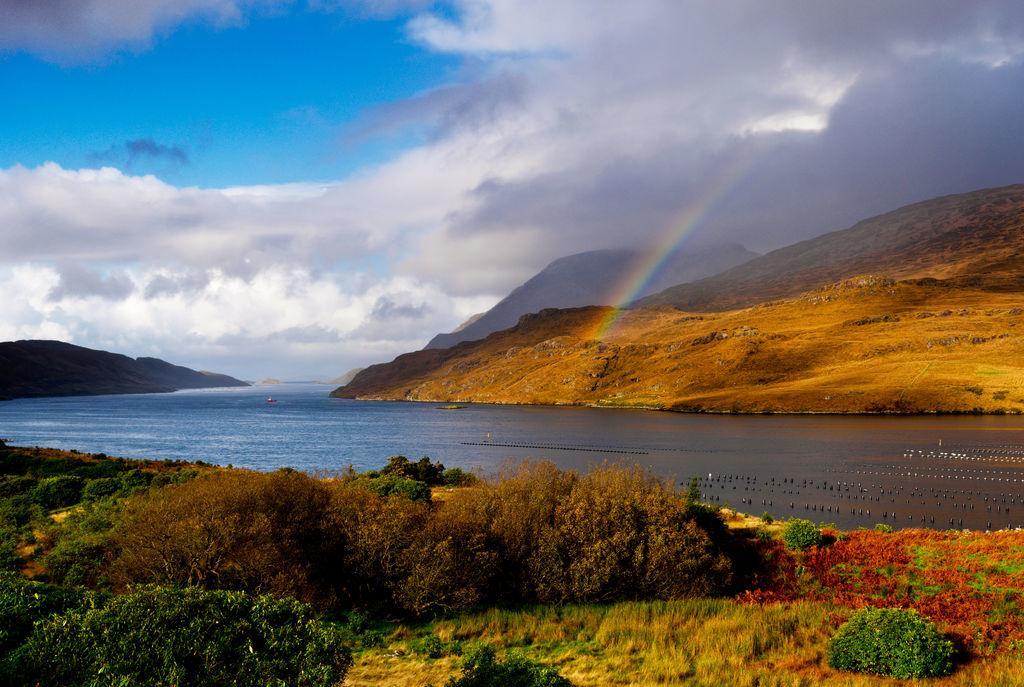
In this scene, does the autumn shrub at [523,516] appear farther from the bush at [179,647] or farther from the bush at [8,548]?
the bush at [8,548]

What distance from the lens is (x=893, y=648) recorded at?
57.4ft

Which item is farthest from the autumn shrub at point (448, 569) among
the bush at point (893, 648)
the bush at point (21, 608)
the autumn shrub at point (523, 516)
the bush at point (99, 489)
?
the bush at point (99, 489)

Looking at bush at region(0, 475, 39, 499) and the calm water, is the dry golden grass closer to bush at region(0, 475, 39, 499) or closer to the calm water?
the calm water

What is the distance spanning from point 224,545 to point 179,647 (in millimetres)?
11116

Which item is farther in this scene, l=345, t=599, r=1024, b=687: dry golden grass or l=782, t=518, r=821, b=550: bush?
l=782, t=518, r=821, b=550: bush

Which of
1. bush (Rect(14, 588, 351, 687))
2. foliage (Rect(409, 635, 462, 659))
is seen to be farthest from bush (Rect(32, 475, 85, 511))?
bush (Rect(14, 588, 351, 687))

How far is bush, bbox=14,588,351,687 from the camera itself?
460 inches

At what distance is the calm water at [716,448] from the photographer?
63.0 meters

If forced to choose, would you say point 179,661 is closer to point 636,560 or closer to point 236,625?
point 236,625

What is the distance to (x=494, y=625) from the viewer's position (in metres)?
22.0

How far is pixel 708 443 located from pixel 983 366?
366 ft

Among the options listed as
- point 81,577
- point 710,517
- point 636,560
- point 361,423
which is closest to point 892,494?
point 710,517

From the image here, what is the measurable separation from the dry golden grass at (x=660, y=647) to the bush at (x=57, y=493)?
119 ft

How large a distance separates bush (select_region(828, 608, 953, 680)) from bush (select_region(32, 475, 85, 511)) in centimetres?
4809
